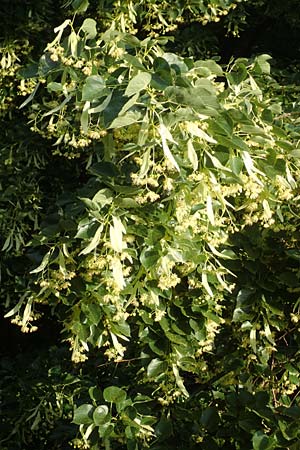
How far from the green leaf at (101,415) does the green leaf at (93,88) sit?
65 centimetres

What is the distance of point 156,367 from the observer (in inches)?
55.6

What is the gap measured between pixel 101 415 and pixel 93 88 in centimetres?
67

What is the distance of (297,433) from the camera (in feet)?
4.13

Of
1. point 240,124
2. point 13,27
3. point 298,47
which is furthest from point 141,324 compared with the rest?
point 298,47

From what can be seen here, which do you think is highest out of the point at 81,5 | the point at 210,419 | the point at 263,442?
the point at 81,5

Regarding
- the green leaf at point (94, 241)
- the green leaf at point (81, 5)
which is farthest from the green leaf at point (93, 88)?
the green leaf at point (81, 5)

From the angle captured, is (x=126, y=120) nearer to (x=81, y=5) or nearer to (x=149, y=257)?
(x=149, y=257)

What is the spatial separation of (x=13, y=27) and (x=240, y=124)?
1.42 m

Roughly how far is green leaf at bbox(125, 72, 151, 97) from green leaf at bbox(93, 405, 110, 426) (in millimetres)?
691

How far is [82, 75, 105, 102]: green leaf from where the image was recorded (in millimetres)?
938

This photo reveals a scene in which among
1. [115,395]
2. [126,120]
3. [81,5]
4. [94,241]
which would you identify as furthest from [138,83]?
[115,395]

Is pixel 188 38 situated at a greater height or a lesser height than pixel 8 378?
greater

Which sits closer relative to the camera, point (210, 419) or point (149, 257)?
point (149, 257)

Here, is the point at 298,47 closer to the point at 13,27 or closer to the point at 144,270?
the point at 13,27
